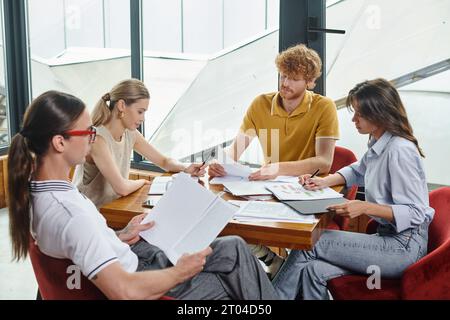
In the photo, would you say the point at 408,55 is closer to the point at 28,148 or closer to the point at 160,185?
the point at 160,185

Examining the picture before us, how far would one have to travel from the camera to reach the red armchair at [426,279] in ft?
6.05

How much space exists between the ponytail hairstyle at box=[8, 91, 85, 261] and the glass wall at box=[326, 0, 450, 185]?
6.77 ft

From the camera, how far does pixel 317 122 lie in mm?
2908

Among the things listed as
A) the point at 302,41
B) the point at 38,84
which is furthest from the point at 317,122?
the point at 38,84

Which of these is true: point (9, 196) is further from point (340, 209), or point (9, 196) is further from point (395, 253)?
point (395, 253)

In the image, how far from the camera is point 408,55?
123 inches

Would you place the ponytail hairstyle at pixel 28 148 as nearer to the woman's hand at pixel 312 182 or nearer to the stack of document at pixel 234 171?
the stack of document at pixel 234 171

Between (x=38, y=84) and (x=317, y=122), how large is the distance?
285cm

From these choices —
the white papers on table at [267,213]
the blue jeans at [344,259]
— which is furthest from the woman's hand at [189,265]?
the blue jeans at [344,259]

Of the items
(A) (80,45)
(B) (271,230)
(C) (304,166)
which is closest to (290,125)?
(C) (304,166)

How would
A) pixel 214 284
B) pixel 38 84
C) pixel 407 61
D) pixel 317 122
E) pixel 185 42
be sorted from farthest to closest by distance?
1. pixel 38 84
2. pixel 185 42
3. pixel 407 61
4. pixel 317 122
5. pixel 214 284

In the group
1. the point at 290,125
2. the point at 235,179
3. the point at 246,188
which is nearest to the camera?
the point at 246,188

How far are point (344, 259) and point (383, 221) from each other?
0.26 meters
